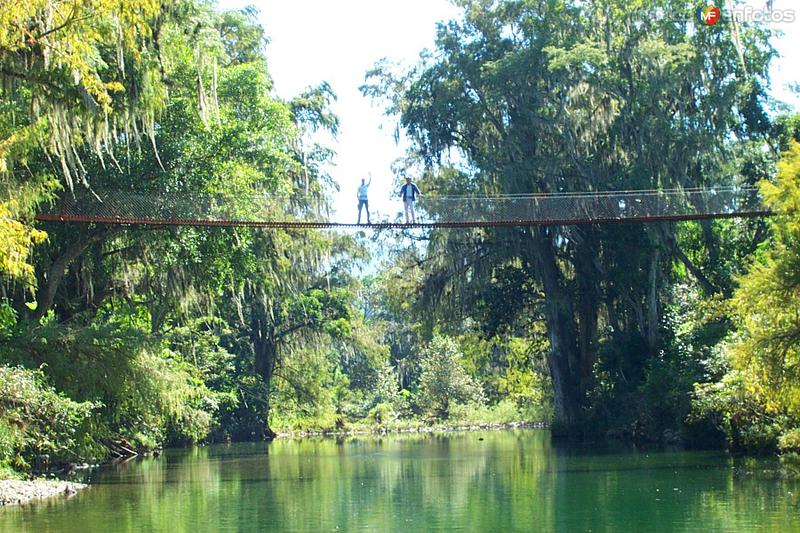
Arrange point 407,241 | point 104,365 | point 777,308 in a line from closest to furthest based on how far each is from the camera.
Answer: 1. point 777,308
2. point 104,365
3. point 407,241

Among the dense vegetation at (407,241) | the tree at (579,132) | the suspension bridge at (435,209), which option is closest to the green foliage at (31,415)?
the dense vegetation at (407,241)

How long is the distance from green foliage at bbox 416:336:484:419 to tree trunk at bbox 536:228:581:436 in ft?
67.7

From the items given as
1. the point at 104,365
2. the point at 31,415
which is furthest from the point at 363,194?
the point at 31,415

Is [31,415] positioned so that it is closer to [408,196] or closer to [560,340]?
[408,196]

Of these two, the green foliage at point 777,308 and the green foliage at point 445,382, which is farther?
the green foliage at point 445,382

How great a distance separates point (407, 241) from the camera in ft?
103

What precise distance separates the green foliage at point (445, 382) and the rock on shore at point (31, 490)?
35.0m

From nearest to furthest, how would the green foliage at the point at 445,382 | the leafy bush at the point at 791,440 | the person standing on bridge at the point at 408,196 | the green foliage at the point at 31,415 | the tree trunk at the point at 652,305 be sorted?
the green foliage at the point at 31,415 → the leafy bush at the point at 791,440 → the person standing on bridge at the point at 408,196 → the tree trunk at the point at 652,305 → the green foliage at the point at 445,382

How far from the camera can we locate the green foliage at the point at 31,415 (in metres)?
15.6

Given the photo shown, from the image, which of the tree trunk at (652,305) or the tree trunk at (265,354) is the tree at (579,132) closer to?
the tree trunk at (652,305)

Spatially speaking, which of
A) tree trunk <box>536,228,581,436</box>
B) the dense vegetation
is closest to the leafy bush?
the dense vegetation

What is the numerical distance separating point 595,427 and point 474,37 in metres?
10.8

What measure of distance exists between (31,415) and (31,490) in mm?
1056
